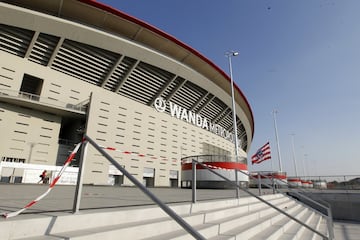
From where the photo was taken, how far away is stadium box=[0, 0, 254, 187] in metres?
18.4

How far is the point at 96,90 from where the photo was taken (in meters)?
23.5

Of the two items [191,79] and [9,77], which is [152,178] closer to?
[191,79]

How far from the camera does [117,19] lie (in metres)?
21.1

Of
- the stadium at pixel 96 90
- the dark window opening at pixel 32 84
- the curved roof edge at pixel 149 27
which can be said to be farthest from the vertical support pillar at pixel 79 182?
the dark window opening at pixel 32 84

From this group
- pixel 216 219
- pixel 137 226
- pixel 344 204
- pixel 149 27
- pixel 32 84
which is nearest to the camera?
pixel 137 226

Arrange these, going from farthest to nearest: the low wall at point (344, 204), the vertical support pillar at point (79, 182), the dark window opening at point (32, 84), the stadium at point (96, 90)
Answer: the dark window opening at point (32, 84) → the stadium at point (96, 90) → the low wall at point (344, 204) → the vertical support pillar at point (79, 182)

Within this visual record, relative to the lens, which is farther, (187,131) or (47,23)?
(187,131)

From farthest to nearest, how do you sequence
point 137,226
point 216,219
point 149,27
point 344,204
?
point 149,27, point 344,204, point 216,219, point 137,226

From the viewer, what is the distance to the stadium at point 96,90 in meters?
18.4

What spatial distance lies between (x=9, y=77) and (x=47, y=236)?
21.9 metres

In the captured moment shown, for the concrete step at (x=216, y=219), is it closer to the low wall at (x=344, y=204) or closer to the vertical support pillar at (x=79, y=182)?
the vertical support pillar at (x=79, y=182)

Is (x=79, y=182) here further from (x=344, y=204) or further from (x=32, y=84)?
(x=32, y=84)

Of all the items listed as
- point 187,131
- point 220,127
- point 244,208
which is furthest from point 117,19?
point 220,127

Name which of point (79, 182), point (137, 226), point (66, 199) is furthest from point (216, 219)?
point (66, 199)
